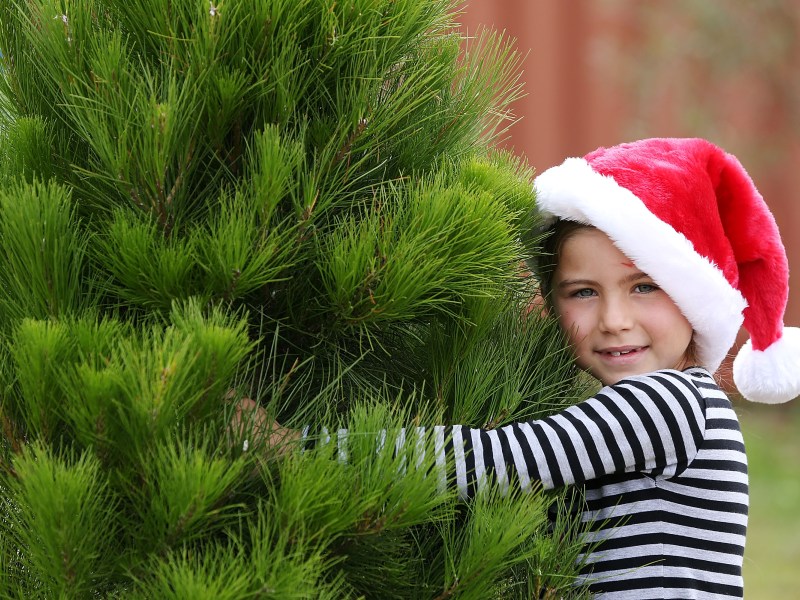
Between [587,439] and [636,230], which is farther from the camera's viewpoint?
[636,230]

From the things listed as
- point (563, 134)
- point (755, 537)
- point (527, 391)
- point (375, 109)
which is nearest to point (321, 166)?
point (375, 109)

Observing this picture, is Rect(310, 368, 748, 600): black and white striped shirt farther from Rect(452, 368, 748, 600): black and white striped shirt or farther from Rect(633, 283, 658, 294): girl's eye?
Rect(633, 283, 658, 294): girl's eye

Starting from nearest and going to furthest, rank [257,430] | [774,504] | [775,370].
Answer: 1. [257,430]
2. [775,370]
3. [774,504]

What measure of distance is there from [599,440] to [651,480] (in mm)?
116

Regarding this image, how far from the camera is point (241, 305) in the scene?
873mm

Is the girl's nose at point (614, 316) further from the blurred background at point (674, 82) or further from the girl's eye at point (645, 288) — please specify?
the blurred background at point (674, 82)

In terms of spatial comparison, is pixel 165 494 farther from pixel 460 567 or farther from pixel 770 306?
pixel 770 306

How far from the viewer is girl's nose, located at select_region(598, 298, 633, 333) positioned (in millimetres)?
1206

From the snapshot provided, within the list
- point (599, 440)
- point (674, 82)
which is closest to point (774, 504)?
point (674, 82)

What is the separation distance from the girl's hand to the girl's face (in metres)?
0.45

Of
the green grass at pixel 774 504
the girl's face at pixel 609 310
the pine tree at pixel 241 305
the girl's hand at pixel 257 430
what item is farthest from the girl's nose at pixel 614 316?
the green grass at pixel 774 504

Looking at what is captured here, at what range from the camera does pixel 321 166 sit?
89cm

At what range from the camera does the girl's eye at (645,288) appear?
1251 mm

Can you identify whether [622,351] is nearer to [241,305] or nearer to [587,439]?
[587,439]
